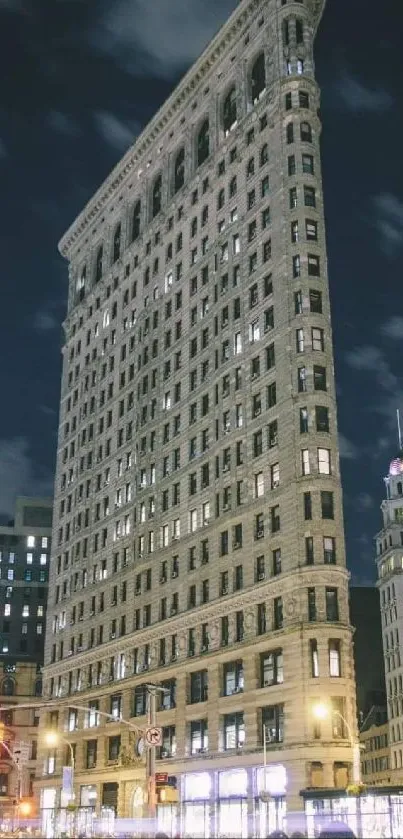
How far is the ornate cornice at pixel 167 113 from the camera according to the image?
99.9 meters

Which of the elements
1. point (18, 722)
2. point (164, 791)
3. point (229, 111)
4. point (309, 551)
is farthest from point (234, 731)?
point (18, 722)

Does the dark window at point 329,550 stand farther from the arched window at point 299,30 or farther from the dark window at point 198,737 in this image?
the arched window at point 299,30

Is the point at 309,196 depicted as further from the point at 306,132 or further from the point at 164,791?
the point at 164,791

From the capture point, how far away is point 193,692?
261 feet

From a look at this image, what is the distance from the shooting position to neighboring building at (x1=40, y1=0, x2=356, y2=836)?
229 feet

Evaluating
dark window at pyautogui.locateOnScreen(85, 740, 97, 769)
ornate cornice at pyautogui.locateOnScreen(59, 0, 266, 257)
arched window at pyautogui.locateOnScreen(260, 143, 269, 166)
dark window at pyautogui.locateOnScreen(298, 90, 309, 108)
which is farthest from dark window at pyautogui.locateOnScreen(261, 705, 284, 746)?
ornate cornice at pyautogui.locateOnScreen(59, 0, 266, 257)

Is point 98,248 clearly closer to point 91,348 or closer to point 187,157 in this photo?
point 91,348

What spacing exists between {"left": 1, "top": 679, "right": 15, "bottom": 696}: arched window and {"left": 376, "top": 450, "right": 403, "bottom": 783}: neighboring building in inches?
2301

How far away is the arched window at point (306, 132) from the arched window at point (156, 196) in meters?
28.4

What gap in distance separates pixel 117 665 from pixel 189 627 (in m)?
15.3

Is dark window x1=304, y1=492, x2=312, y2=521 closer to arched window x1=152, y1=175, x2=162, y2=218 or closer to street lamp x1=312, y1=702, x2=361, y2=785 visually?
street lamp x1=312, y1=702, x2=361, y2=785

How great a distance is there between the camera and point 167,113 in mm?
112375

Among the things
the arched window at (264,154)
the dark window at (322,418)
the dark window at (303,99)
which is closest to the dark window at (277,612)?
the dark window at (322,418)

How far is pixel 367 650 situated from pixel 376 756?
77.2 feet
